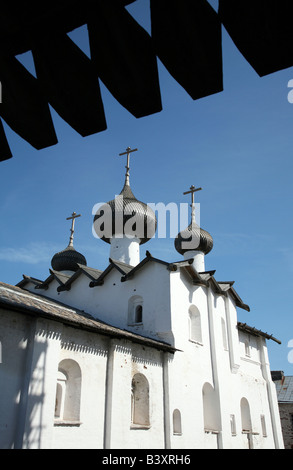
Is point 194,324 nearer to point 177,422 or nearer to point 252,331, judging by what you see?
point 177,422

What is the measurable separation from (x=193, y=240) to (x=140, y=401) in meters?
9.56

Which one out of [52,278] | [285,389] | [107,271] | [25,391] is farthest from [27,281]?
[285,389]

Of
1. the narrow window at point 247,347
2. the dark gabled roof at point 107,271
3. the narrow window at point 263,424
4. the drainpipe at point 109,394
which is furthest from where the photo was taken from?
the narrow window at point 247,347

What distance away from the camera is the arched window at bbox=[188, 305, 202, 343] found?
14.9 metres

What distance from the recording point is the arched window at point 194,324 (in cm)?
1491

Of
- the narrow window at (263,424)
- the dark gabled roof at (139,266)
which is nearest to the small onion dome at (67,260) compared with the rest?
the dark gabled roof at (139,266)

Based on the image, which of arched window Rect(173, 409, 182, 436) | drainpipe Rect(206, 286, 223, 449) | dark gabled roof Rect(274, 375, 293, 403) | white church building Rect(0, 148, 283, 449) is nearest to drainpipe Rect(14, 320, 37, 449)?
white church building Rect(0, 148, 283, 449)

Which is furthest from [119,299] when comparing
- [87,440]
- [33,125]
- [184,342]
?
[33,125]

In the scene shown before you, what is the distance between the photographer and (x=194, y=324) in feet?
49.9

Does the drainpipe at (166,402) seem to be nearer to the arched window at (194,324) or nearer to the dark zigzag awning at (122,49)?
the arched window at (194,324)

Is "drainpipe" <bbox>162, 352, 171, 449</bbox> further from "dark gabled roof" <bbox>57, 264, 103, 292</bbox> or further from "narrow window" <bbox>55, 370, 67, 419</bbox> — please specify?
"dark gabled roof" <bbox>57, 264, 103, 292</bbox>

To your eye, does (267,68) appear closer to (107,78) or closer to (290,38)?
(290,38)

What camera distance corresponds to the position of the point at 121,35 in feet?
5.67

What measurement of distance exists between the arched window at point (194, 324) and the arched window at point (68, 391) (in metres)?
5.98
